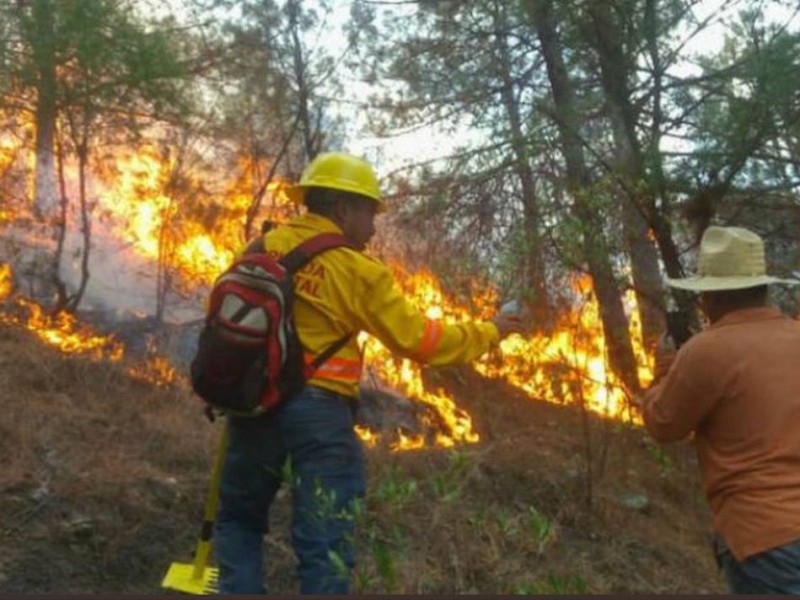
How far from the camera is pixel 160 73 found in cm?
1081

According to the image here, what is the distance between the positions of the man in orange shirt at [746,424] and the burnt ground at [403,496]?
1.01 metres

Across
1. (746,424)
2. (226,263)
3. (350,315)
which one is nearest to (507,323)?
(350,315)

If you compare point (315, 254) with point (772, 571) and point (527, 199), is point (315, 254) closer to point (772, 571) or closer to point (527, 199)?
point (772, 571)

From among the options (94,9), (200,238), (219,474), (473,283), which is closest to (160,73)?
(94,9)

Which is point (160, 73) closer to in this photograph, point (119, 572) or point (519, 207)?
point (519, 207)

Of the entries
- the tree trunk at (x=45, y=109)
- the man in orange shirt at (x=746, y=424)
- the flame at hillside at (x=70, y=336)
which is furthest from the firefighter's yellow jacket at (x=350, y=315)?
the tree trunk at (x=45, y=109)

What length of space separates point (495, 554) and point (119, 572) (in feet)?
6.99

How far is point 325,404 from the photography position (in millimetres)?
4273

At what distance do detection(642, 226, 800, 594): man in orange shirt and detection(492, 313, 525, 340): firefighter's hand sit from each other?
0.98 metres

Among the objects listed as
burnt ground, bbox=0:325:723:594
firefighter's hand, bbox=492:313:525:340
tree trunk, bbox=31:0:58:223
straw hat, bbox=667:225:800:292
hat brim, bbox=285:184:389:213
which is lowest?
burnt ground, bbox=0:325:723:594

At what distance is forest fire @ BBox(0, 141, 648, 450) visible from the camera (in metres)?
7.64

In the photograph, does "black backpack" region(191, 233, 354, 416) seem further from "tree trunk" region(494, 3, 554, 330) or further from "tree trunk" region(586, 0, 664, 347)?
"tree trunk" region(586, 0, 664, 347)

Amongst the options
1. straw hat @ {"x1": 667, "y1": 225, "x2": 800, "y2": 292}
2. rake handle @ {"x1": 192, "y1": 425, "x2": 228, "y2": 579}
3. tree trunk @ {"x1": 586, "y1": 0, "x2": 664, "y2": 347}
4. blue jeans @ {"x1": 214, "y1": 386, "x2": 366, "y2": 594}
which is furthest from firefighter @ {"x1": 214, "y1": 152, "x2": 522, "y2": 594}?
tree trunk @ {"x1": 586, "y1": 0, "x2": 664, "y2": 347}

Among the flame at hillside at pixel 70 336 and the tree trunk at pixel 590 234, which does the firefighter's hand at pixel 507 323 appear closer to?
the tree trunk at pixel 590 234
